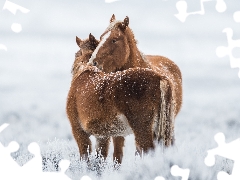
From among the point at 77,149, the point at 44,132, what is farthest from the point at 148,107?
the point at 44,132

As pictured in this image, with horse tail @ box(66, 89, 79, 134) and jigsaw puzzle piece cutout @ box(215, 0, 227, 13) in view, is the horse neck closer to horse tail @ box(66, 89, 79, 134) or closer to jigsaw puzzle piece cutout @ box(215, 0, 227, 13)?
horse tail @ box(66, 89, 79, 134)

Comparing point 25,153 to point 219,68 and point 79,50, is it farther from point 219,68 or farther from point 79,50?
point 219,68

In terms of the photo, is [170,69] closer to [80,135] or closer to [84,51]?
[84,51]

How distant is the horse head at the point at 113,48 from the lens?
3297 millimetres

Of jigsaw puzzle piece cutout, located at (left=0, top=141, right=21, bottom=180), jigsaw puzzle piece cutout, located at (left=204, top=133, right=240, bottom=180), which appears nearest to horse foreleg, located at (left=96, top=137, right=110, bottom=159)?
jigsaw puzzle piece cutout, located at (left=0, top=141, right=21, bottom=180)

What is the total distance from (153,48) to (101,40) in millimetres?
644

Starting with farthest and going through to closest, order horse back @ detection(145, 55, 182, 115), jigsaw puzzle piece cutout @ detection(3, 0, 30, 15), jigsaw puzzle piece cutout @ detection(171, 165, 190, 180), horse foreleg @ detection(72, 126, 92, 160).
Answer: horse back @ detection(145, 55, 182, 115)
jigsaw puzzle piece cutout @ detection(3, 0, 30, 15)
horse foreleg @ detection(72, 126, 92, 160)
jigsaw puzzle piece cutout @ detection(171, 165, 190, 180)

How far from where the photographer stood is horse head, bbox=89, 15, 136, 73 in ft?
10.8

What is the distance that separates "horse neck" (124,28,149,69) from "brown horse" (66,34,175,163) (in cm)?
21

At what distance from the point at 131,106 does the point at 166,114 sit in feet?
0.67

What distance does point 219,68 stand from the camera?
148 inches

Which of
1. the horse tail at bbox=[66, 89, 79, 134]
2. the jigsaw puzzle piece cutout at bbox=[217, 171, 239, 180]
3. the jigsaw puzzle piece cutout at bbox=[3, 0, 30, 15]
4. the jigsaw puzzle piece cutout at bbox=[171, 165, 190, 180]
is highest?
the jigsaw puzzle piece cutout at bbox=[3, 0, 30, 15]

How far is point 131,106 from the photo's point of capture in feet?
10.1

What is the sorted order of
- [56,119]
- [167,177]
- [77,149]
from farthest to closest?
[56,119], [77,149], [167,177]
